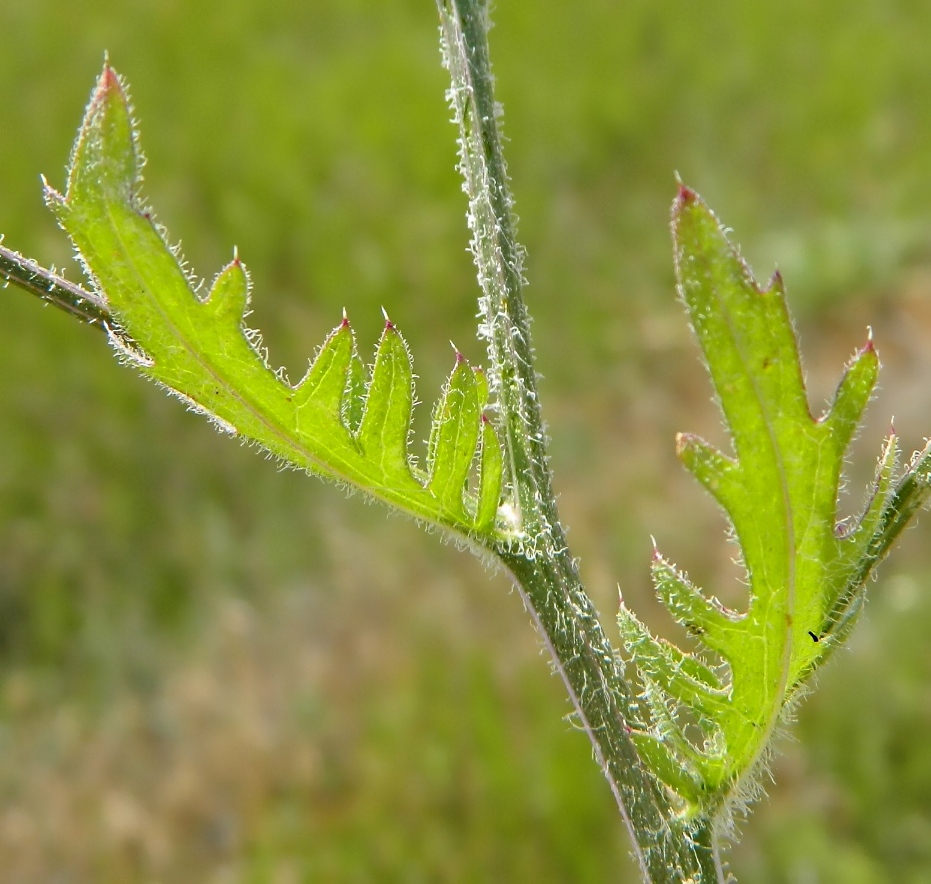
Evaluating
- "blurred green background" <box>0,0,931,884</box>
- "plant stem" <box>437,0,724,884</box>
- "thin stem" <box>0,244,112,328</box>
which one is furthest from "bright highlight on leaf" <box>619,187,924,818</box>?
"blurred green background" <box>0,0,931,884</box>

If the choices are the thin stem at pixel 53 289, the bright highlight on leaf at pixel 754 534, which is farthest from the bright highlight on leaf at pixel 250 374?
the bright highlight on leaf at pixel 754 534

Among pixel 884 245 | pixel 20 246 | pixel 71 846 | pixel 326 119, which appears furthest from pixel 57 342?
pixel 884 245

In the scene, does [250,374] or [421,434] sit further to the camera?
[421,434]

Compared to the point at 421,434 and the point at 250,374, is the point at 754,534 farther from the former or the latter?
the point at 421,434

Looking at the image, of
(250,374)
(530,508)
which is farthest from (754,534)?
(250,374)

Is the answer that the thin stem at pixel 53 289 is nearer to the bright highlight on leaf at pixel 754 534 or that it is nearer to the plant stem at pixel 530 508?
the plant stem at pixel 530 508

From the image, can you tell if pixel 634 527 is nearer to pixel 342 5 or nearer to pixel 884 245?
pixel 884 245

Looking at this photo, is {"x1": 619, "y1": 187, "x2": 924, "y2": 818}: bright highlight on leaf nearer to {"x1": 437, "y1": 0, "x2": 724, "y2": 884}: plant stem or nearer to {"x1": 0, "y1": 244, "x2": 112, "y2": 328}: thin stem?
{"x1": 437, "y1": 0, "x2": 724, "y2": 884}: plant stem

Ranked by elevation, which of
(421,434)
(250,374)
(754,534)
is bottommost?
(754,534)
